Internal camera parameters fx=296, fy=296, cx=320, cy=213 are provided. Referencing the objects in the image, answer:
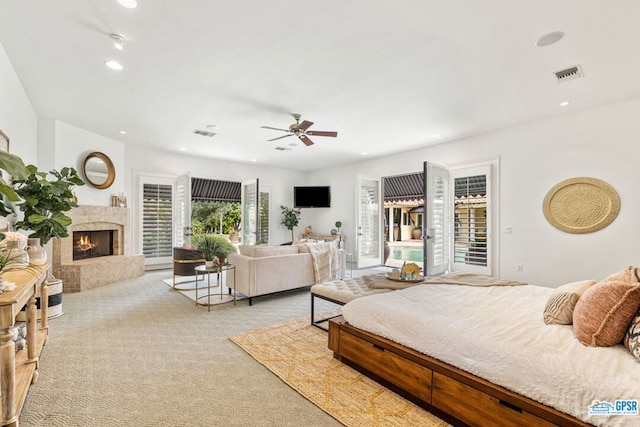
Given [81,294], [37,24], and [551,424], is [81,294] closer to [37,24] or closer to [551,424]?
[37,24]

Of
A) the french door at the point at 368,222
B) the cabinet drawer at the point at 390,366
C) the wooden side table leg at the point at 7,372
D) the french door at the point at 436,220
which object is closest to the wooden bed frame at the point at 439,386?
the cabinet drawer at the point at 390,366

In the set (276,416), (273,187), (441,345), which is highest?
(273,187)

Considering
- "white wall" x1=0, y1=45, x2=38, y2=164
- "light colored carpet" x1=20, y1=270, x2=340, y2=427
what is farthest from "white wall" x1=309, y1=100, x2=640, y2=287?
"white wall" x1=0, y1=45, x2=38, y2=164

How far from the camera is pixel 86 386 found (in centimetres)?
229

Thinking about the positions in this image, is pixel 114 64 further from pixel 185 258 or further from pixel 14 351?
pixel 185 258

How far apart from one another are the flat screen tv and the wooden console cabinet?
6.88m

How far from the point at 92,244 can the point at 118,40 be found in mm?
4952

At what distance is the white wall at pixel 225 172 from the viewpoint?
686 cm

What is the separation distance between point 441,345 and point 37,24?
13.7ft

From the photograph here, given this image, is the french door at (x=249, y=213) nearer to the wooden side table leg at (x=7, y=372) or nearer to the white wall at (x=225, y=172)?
the white wall at (x=225, y=172)

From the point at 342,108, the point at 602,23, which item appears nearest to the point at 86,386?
the point at 342,108

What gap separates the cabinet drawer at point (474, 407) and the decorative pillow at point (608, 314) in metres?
Answer: 0.60

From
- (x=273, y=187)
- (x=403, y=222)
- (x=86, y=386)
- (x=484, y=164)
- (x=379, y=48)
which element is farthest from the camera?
(x=403, y=222)

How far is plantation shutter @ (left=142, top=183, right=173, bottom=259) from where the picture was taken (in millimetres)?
7020
